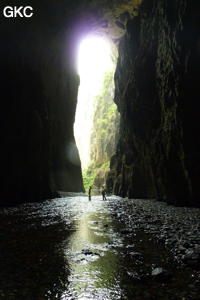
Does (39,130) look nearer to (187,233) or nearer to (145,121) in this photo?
(145,121)

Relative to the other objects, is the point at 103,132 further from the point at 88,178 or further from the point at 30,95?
the point at 30,95

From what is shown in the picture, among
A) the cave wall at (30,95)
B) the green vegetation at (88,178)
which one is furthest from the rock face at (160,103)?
the green vegetation at (88,178)

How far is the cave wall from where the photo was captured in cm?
2125

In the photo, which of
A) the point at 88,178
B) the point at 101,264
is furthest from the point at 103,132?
the point at 101,264

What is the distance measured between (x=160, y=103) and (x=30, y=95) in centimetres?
1150

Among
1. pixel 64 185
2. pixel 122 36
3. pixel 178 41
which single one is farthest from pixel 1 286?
pixel 122 36

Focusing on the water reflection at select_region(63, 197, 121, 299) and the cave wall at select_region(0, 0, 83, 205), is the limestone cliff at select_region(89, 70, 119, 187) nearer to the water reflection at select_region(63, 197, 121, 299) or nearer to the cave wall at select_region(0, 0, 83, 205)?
the cave wall at select_region(0, 0, 83, 205)

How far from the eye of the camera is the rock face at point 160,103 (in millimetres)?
16328

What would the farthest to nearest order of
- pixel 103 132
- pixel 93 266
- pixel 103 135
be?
pixel 103 132, pixel 103 135, pixel 93 266

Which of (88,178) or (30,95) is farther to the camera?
(88,178)

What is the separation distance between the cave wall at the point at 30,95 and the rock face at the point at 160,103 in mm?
8377

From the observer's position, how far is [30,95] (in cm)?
2584

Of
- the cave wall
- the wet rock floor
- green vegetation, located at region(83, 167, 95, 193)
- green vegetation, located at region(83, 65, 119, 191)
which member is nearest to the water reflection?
the wet rock floor

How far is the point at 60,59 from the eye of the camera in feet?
128
